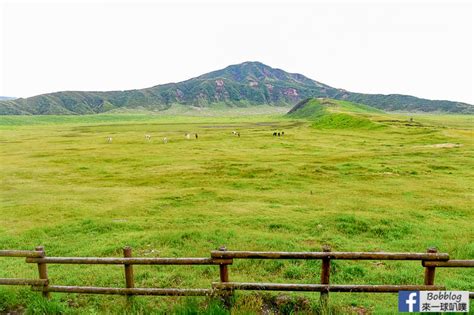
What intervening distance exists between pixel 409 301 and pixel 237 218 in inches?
548

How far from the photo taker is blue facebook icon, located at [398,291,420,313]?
8438mm

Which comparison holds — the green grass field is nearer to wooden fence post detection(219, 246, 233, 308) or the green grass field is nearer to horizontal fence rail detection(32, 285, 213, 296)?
→ horizontal fence rail detection(32, 285, 213, 296)

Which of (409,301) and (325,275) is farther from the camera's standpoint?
(325,275)

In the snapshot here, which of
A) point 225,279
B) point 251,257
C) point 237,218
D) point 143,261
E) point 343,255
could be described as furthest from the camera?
point 237,218

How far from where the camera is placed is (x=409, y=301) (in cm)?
848

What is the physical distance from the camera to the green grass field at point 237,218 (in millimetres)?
13234

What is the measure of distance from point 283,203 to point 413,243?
1010 cm

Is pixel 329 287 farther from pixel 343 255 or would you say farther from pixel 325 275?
pixel 343 255

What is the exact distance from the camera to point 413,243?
17.4 meters

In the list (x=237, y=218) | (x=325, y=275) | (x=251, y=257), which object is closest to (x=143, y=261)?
(x=251, y=257)

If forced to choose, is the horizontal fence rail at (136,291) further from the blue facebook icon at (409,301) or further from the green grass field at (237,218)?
the blue facebook icon at (409,301)

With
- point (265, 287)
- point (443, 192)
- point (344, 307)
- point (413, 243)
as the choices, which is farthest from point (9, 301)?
point (443, 192)

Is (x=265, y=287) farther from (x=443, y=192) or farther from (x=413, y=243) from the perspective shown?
(x=443, y=192)

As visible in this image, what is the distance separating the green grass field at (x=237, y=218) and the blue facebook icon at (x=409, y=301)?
227cm
